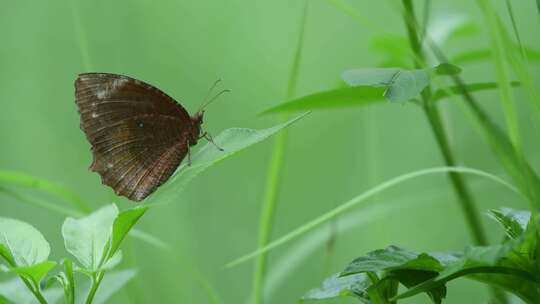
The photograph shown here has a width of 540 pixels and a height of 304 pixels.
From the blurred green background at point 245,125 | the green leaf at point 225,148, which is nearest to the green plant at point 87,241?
the green leaf at point 225,148

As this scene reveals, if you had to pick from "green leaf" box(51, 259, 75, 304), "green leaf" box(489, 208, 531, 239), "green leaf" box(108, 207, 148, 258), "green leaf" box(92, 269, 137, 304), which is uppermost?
"green leaf" box(489, 208, 531, 239)

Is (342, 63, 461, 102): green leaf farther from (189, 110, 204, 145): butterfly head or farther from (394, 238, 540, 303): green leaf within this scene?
(189, 110, 204, 145): butterfly head

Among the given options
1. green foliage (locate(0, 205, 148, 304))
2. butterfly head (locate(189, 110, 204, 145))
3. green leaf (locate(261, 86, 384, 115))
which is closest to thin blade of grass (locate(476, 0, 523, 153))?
green leaf (locate(261, 86, 384, 115))

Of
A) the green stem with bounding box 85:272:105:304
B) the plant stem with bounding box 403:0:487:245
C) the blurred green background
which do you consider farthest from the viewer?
the blurred green background

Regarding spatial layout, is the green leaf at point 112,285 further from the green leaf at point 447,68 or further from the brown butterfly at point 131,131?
the green leaf at point 447,68

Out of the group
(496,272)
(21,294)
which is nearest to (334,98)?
(496,272)

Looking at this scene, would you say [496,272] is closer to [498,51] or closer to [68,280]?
[498,51]
